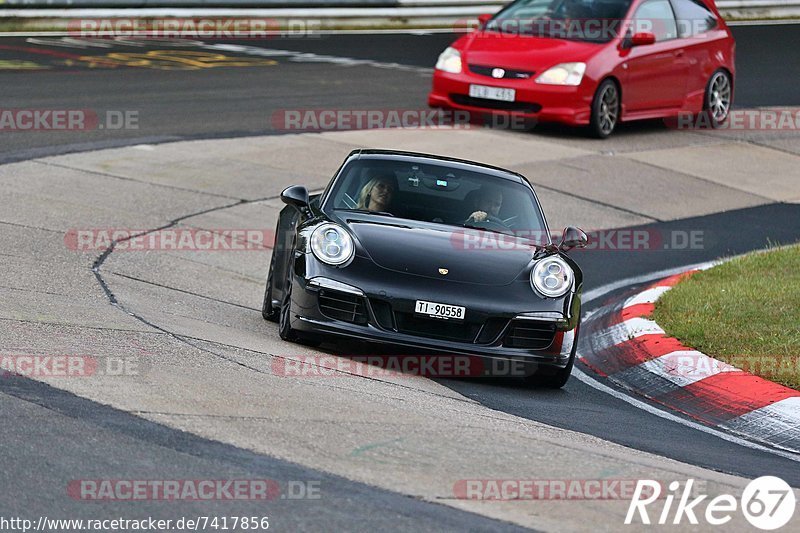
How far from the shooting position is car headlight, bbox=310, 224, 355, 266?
26.3ft

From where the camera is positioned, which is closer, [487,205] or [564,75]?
[487,205]

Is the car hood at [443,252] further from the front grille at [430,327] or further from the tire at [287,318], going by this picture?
the tire at [287,318]

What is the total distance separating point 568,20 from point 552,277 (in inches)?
395

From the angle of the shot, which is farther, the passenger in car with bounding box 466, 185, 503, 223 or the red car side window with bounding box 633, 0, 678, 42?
the red car side window with bounding box 633, 0, 678, 42

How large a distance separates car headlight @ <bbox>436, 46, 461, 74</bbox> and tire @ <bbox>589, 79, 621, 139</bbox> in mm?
1665

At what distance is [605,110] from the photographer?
56.6 feet

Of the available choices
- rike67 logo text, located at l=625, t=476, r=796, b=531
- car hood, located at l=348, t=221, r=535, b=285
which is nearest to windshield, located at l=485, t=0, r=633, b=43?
car hood, located at l=348, t=221, r=535, b=285

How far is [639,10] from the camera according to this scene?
1775 centimetres

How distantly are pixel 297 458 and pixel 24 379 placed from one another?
1.45 m

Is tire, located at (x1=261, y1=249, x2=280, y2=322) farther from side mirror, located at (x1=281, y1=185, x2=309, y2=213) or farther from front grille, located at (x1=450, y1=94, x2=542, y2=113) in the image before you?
front grille, located at (x1=450, y1=94, x2=542, y2=113)

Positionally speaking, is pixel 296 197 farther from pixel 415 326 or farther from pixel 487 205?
pixel 415 326

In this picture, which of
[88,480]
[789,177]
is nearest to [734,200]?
[789,177]

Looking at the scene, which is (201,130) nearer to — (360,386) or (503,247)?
(503,247)

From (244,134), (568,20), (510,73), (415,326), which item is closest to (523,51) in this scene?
(510,73)
